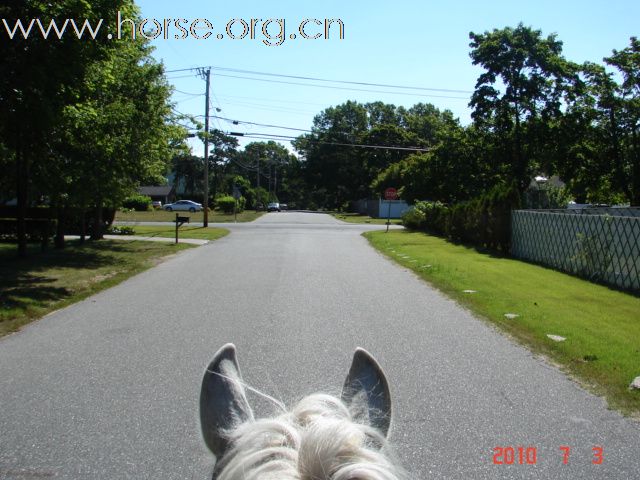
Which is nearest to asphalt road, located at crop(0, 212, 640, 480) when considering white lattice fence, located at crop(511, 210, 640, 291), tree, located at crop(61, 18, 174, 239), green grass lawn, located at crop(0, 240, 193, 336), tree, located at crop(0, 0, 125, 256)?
green grass lawn, located at crop(0, 240, 193, 336)

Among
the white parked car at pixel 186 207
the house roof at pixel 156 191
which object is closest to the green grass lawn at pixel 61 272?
the white parked car at pixel 186 207

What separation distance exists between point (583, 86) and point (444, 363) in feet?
100

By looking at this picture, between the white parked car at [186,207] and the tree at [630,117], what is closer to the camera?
the tree at [630,117]

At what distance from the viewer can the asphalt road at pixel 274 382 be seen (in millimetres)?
4152

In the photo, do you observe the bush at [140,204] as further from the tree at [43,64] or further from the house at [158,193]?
the tree at [43,64]

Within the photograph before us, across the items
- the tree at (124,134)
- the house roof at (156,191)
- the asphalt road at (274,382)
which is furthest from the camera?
the house roof at (156,191)

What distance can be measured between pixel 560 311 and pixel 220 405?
32.2ft

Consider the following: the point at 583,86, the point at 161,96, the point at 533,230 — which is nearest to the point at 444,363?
the point at 533,230

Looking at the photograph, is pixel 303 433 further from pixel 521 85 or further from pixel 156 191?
pixel 156 191

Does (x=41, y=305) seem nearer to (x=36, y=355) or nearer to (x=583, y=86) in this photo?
(x=36, y=355)

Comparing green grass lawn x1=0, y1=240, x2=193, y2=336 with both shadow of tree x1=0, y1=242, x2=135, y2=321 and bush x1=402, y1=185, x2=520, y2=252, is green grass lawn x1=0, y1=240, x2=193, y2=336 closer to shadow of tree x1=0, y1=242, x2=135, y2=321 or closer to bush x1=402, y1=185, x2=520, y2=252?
shadow of tree x1=0, y1=242, x2=135, y2=321

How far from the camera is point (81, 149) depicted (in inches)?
727

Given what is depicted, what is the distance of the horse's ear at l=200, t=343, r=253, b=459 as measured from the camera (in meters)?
1.52
